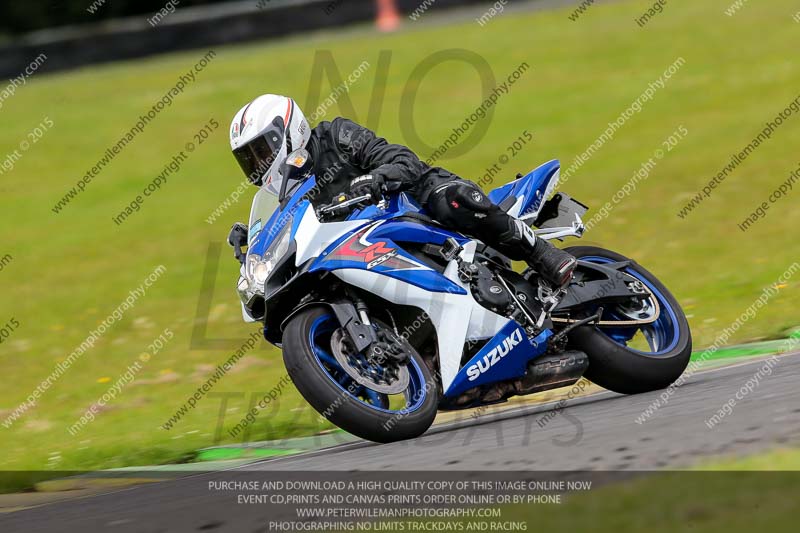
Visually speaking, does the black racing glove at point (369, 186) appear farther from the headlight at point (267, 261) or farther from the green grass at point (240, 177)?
the green grass at point (240, 177)

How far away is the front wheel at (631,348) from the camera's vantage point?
22.1ft

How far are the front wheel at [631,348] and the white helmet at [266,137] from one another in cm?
199

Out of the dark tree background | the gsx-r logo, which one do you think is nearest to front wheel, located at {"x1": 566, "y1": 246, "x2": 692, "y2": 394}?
the gsx-r logo

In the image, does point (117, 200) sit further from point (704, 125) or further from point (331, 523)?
point (331, 523)

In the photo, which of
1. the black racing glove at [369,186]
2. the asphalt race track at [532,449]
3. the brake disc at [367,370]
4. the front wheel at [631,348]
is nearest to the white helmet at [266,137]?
the black racing glove at [369,186]

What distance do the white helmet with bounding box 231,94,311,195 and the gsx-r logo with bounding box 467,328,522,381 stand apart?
1440mm

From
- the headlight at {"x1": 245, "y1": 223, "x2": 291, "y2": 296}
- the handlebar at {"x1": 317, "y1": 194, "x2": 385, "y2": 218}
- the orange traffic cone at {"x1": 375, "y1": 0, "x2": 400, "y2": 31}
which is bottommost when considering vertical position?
the orange traffic cone at {"x1": 375, "y1": 0, "x2": 400, "y2": 31}

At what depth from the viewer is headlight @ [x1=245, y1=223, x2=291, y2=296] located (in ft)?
19.9

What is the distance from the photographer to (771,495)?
163 inches

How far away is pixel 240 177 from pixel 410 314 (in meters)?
12.9

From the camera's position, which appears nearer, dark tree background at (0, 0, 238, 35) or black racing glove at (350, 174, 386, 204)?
black racing glove at (350, 174, 386, 204)

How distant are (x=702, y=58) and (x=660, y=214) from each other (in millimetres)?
8635

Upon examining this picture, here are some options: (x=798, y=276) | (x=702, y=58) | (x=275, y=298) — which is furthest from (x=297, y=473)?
(x=702, y=58)

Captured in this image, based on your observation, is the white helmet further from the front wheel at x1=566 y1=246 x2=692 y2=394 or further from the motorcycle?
the front wheel at x1=566 y1=246 x2=692 y2=394
